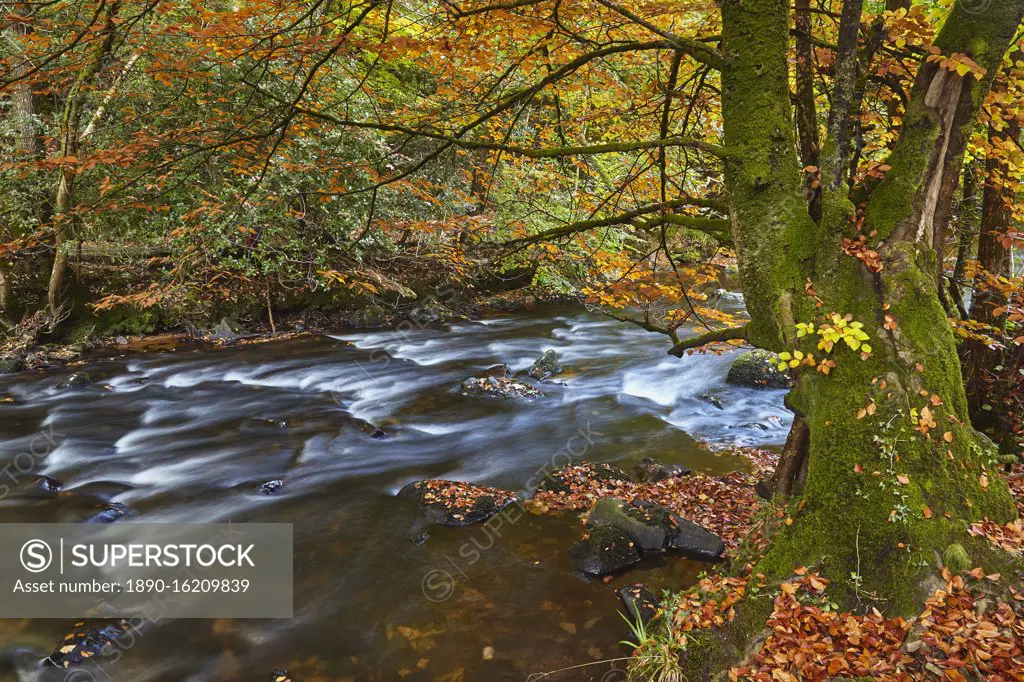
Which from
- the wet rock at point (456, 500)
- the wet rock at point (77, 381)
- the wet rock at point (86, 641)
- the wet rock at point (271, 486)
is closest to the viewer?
the wet rock at point (86, 641)

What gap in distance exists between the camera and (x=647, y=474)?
23.6 ft

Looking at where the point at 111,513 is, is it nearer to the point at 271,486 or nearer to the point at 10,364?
the point at 271,486

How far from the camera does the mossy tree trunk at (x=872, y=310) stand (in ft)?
10.5

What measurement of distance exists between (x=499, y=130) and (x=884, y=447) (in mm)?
8040

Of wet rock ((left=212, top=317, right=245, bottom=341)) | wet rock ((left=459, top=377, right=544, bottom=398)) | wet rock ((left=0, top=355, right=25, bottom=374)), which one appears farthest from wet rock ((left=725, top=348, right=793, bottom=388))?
wet rock ((left=0, top=355, right=25, bottom=374))

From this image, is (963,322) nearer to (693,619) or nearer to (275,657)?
(693,619)

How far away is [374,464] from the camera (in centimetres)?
800

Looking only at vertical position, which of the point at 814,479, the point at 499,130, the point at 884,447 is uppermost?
the point at 499,130

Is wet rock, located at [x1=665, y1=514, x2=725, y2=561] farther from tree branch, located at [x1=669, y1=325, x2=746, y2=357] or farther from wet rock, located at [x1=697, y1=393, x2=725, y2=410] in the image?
wet rock, located at [x1=697, y1=393, x2=725, y2=410]

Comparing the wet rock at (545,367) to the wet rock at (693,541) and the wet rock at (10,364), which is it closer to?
the wet rock at (693,541)

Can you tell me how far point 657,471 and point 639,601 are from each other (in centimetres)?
274

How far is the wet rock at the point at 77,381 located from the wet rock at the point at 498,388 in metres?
6.88

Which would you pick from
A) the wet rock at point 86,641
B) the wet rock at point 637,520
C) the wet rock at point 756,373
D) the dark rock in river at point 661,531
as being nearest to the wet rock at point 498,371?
the wet rock at point 756,373

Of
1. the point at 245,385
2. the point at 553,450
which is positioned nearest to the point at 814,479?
the point at 553,450
